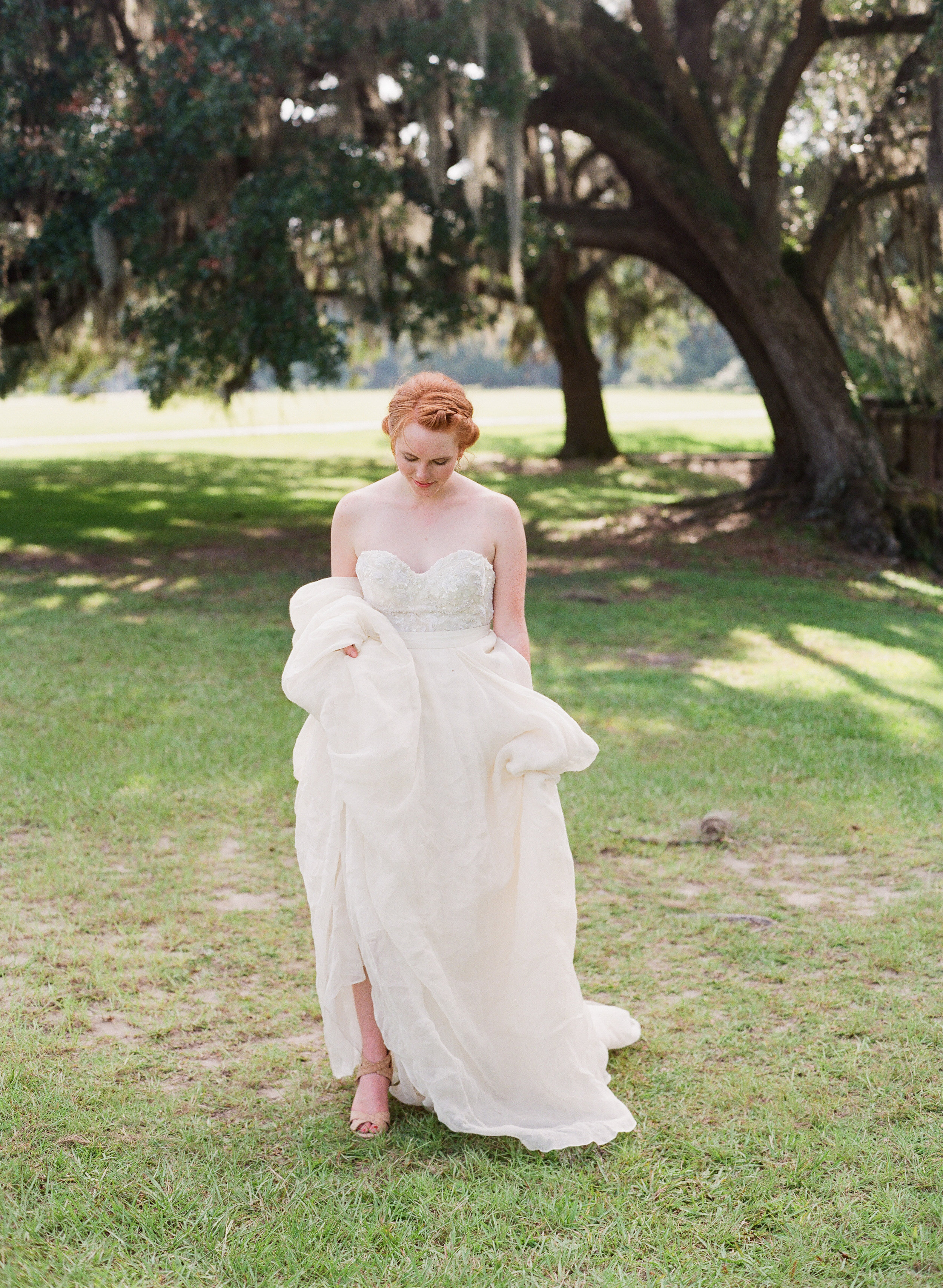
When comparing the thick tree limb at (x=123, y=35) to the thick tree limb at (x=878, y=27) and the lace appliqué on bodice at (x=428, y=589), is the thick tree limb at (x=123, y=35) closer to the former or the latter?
the thick tree limb at (x=878, y=27)

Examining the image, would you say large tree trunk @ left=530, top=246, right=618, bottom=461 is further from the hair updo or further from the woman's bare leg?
the woman's bare leg

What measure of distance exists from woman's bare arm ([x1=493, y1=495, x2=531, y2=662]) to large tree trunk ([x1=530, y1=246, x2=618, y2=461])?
49.9 ft

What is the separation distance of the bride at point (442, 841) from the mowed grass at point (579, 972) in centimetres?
17

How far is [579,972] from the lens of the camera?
4.04 m

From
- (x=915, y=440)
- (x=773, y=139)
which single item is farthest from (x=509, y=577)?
(x=915, y=440)

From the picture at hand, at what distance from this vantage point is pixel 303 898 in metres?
4.62

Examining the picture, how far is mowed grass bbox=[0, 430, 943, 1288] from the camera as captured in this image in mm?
2672

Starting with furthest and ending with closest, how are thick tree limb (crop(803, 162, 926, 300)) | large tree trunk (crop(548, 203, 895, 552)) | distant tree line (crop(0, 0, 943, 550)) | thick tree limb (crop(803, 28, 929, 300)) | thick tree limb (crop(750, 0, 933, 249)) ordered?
thick tree limb (crop(803, 162, 926, 300)), thick tree limb (crop(803, 28, 929, 300)), large tree trunk (crop(548, 203, 895, 552)), thick tree limb (crop(750, 0, 933, 249)), distant tree line (crop(0, 0, 943, 550))

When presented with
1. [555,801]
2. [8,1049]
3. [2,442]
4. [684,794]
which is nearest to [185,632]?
[684,794]

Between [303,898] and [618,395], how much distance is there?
164 feet

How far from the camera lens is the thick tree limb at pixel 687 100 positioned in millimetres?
11828

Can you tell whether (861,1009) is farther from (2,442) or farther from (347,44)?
(2,442)

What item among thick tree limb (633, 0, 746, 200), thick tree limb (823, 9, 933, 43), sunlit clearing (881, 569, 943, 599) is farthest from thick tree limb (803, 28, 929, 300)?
sunlit clearing (881, 569, 943, 599)

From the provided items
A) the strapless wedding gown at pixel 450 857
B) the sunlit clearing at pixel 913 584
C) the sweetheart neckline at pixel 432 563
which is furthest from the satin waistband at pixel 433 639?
the sunlit clearing at pixel 913 584
